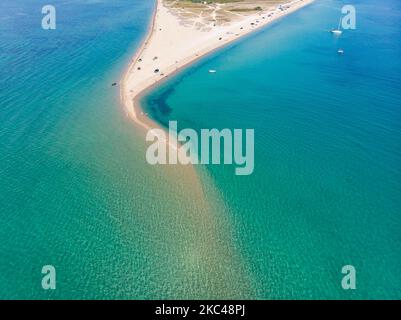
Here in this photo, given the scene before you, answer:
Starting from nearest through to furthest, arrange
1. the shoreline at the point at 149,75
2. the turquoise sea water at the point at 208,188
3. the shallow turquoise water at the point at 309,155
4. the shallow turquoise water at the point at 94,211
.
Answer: the shallow turquoise water at the point at 94,211 → the turquoise sea water at the point at 208,188 → the shallow turquoise water at the point at 309,155 → the shoreline at the point at 149,75

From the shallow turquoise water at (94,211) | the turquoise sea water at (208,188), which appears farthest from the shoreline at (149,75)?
the turquoise sea water at (208,188)

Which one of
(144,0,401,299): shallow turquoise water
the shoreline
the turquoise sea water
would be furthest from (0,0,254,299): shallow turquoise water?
(144,0,401,299): shallow turquoise water

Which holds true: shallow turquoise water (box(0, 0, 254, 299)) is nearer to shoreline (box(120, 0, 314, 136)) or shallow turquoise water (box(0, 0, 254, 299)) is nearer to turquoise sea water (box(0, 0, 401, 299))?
turquoise sea water (box(0, 0, 401, 299))

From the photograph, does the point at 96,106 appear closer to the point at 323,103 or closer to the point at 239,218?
the point at 239,218

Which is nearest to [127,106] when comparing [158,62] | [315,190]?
[158,62]

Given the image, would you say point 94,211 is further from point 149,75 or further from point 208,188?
point 149,75

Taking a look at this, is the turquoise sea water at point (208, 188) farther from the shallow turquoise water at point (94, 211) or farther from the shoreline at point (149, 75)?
the shoreline at point (149, 75)

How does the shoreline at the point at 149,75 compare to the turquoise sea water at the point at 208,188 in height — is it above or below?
above
